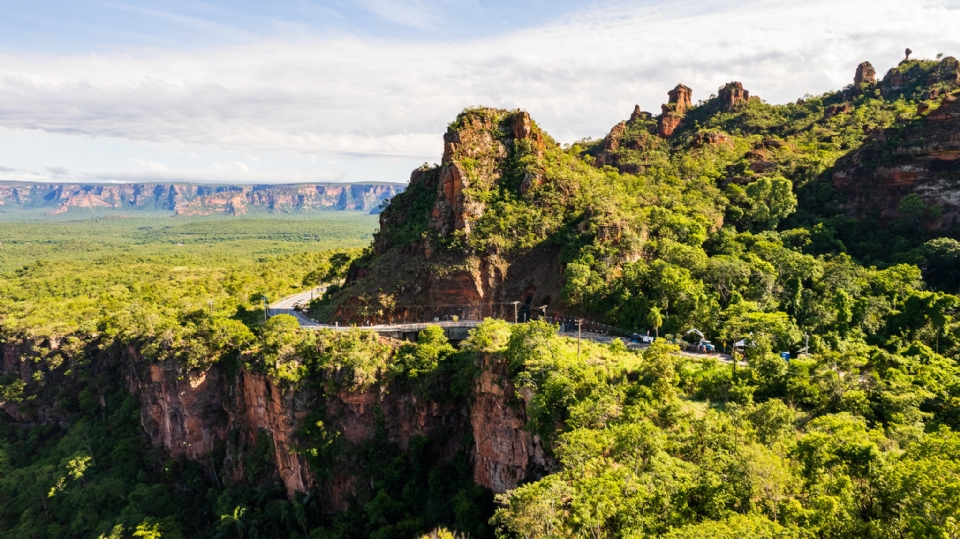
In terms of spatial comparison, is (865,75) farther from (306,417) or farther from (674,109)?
(306,417)

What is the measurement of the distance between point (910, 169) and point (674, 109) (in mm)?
55786

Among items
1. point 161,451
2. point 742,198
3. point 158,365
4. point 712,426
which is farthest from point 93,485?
point 742,198

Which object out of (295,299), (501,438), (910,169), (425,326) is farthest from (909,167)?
(295,299)

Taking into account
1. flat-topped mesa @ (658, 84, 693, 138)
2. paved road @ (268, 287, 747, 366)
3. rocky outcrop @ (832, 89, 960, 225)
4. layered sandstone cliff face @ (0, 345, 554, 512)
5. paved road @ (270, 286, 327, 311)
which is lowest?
layered sandstone cliff face @ (0, 345, 554, 512)

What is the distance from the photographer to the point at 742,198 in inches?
2547

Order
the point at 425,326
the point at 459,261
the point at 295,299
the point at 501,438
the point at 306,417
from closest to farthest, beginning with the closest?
the point at 501,438 < the point at 306,417 < the point at 425,326 < the point at 459,261 < the point at 295,299

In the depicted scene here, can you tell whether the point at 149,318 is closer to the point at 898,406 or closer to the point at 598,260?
the point at 598,260

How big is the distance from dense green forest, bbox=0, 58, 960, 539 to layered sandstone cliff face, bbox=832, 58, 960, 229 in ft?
1.75

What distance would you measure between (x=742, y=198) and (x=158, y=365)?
64.8 metres

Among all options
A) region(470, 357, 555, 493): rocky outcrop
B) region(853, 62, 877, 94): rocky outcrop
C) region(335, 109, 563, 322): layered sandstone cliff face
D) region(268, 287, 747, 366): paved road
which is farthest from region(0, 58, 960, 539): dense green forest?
region(853, 62, 877, 94): rocky outcrop

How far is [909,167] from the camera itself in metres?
59.9

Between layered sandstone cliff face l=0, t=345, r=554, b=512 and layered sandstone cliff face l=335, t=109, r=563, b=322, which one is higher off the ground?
layered sandstone cliff face l=335, t=109, r=563, b=322

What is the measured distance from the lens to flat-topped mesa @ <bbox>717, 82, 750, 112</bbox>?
359ft

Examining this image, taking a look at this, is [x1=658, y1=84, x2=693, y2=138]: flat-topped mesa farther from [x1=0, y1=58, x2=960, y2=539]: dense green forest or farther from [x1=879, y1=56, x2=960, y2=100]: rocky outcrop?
[x1=879, y1=56, x2=960, y2=100]: rocky outcrop
